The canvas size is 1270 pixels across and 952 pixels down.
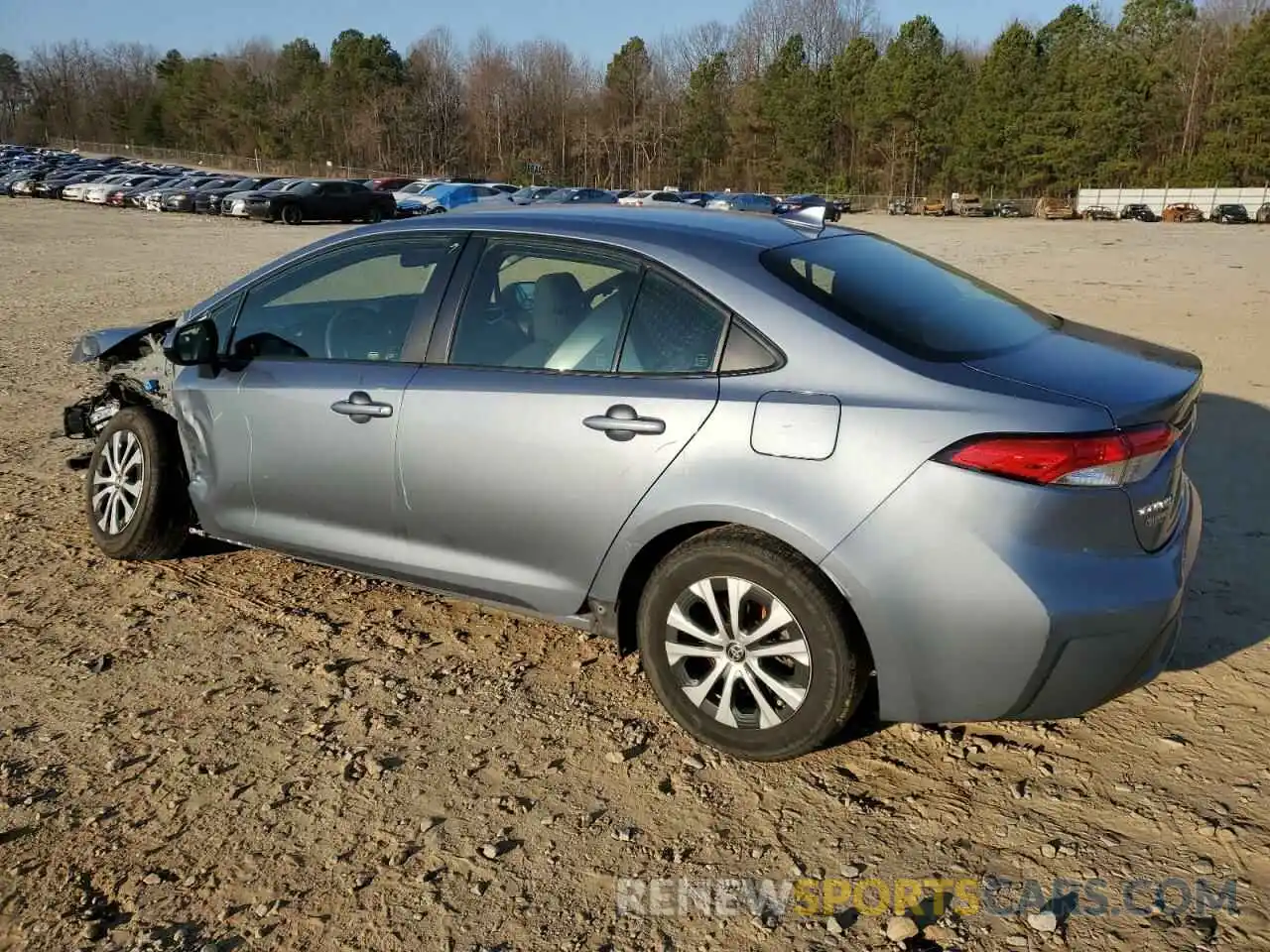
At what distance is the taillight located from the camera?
8.82 ft

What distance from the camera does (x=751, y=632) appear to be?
10.0 ft

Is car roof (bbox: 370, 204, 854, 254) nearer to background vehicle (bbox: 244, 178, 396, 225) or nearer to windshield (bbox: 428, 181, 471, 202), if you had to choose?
background vehicle (bbox: 244, 178, 396, 225)

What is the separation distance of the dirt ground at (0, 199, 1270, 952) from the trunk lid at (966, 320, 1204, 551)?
31.9 inches

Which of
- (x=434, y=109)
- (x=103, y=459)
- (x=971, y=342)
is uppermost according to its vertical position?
(x=434, y=109)

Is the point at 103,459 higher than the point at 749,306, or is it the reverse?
the point at 749,306

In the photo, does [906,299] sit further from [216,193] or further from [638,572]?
[216,193]

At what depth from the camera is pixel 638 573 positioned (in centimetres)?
334

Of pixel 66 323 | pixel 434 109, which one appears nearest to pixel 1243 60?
pixel 434 109

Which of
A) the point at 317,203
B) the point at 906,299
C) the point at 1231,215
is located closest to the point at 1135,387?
the point at 906,299

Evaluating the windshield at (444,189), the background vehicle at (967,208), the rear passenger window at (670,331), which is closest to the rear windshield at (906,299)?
the rear passenger window at (670,331)

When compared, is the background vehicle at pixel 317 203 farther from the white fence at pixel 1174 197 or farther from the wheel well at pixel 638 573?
the white fence at pixel 1174 197

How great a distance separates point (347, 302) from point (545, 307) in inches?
50.8

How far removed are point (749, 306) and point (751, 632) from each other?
989 mm

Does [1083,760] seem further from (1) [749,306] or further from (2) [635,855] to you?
(1) [749,306]
